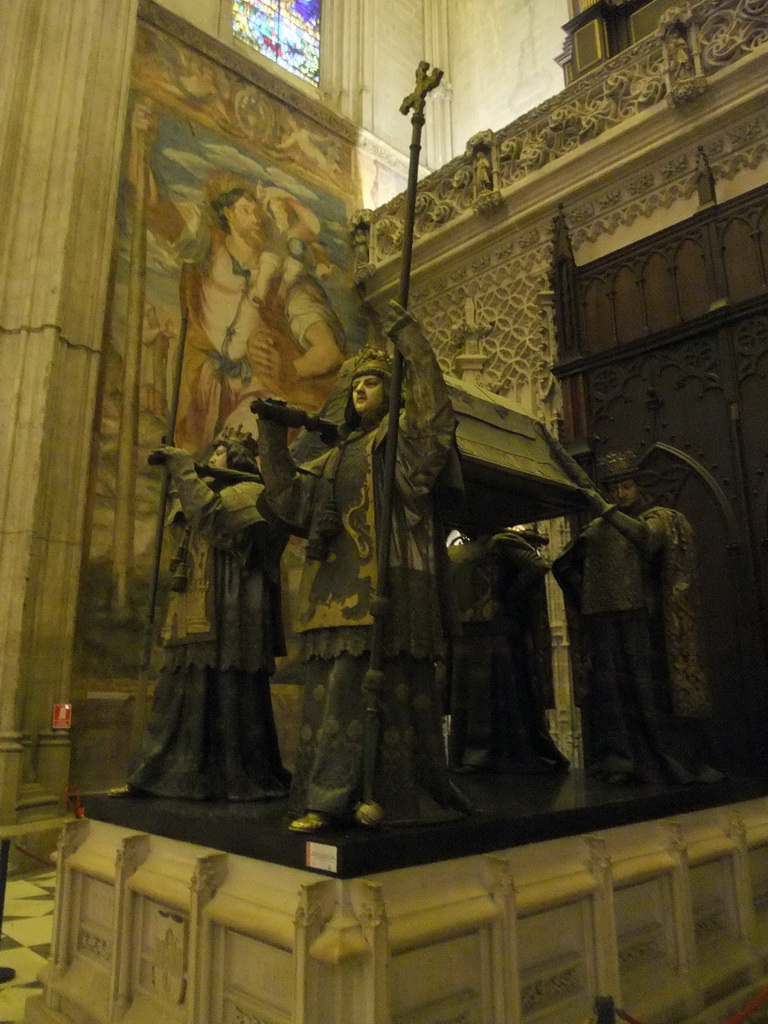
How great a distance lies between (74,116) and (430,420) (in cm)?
667

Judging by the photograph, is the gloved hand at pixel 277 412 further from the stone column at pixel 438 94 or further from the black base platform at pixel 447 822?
the stone column at pixel 438 94

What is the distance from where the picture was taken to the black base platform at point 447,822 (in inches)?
93.7

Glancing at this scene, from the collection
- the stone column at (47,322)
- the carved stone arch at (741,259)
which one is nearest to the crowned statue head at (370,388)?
the stone column at (47,322)

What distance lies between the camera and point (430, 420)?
2.89 meters

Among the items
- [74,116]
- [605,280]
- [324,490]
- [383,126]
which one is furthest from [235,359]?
[324,490]

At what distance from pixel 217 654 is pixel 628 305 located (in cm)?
572

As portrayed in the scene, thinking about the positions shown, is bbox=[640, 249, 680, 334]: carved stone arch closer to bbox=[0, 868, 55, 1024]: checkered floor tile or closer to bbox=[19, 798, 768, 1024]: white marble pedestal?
bbox=[19, 798, 768, 1024]: white marble pedestal

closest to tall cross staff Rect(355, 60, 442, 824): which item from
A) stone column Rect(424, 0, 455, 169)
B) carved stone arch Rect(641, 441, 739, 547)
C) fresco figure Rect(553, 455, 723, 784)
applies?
fresco figure Rect(553, 455, 723, 784)

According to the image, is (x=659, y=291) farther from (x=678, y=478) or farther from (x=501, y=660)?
(x=501, y=660)

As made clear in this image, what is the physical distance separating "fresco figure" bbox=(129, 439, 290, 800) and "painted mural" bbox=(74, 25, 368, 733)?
3.46 metres

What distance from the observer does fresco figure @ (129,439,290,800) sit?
11.8 ft

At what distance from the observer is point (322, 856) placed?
2.28 metres

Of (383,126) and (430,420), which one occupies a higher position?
(383,126)

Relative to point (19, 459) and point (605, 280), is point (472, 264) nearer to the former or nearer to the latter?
point (605, 280)
